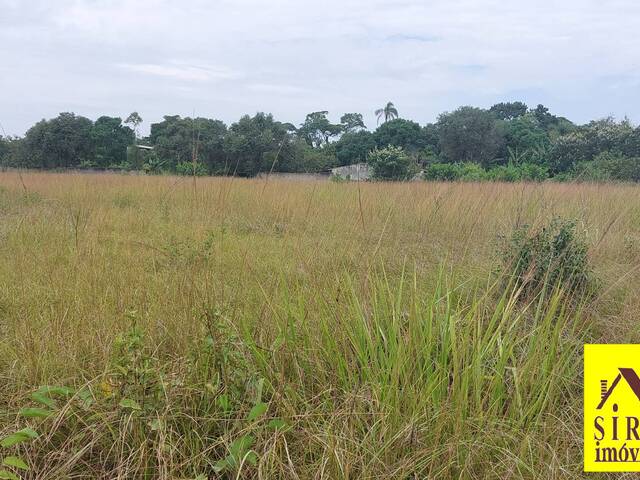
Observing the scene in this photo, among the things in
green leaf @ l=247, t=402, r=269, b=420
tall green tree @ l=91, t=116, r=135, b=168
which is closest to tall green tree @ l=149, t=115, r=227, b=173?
green leaf @ l=247, t=402, r=269, b=420

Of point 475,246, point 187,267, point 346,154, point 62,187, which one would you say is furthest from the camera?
point 346,154

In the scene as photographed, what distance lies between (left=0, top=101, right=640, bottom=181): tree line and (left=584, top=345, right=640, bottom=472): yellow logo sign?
1.83 metres

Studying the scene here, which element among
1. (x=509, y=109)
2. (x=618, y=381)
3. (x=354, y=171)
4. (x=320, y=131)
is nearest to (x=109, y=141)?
(x=320, y=131)

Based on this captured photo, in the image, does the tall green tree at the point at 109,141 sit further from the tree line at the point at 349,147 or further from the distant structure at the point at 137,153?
the distant structure at the point at 137,153

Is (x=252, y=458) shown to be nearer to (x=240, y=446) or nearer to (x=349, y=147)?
(x=240, y=446)

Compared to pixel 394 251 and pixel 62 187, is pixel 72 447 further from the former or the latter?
pixel 62 187

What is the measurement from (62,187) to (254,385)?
8.92 metres

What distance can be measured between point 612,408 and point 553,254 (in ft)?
3.87

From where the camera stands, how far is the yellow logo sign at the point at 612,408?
1.32 m

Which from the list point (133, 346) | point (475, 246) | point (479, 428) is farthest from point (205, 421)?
point (475, 246)

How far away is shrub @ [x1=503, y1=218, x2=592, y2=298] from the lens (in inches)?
95.4

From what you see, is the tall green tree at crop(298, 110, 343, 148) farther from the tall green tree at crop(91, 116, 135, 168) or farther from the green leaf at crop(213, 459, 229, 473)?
the green leaf at crop(213, 459, 229, 473)

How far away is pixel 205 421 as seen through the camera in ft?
4.91

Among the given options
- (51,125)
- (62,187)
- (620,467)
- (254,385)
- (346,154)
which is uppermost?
(51,125)
